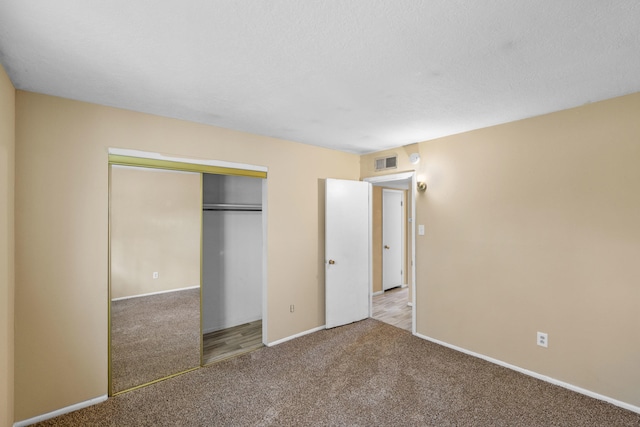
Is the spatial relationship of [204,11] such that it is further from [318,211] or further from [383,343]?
[383,343]

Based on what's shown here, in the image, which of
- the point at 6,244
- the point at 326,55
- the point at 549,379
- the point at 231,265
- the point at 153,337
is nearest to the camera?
the point at 326,55

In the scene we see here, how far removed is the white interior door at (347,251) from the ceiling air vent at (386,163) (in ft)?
1.04

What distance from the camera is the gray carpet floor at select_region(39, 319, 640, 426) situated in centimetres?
211

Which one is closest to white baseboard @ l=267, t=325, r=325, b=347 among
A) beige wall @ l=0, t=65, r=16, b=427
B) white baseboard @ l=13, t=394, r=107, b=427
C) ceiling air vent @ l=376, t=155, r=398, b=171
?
white baseboard @ l=13, t=394, r=107, b=427

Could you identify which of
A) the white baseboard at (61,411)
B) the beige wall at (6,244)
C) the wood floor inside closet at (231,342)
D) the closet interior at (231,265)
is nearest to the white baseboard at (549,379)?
the wood floor inside closet at (231,342)

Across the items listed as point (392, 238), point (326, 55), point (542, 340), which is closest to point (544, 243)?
point (542, 340)

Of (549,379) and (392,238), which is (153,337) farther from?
(392,238)

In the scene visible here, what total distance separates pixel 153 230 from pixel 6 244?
98 centimetres

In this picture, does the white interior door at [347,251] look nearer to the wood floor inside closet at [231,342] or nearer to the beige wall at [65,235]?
the wood floor inside closet at [231,342]

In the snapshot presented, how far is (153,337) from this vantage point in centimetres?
280

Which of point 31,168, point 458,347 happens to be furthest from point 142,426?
point 458,347

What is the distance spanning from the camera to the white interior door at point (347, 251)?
3.79 metres

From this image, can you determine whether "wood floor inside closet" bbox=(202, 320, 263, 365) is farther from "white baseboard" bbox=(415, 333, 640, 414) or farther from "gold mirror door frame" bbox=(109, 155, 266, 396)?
"white baseboard" bbox=(415, 333, 640, 414)

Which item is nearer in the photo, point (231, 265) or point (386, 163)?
point (231, 265)
